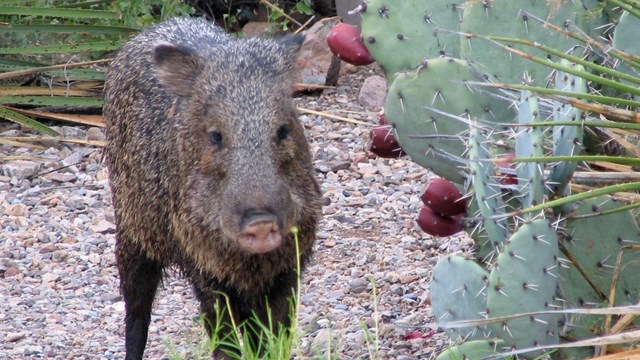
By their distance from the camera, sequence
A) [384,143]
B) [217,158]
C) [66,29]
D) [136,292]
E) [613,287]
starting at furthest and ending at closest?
[66,29]
[136,292]
[384,143]
[217,158]
[613,287]

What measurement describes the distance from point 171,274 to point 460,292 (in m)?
2.44

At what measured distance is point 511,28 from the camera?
3.25 m

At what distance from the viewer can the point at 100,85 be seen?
6.76 metres

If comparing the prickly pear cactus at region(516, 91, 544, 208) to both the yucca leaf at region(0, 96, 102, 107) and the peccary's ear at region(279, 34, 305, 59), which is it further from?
the yucca leaf at region(0, 96, 102, 107)

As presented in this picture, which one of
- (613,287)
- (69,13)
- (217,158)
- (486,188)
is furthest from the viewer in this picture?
(69,13)

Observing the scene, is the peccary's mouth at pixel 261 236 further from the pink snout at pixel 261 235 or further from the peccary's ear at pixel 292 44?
the peccary's ear at pixel 292 44

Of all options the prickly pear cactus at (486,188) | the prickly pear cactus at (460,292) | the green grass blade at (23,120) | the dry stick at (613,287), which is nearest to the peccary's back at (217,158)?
the prickly pear cactus at (460,292)

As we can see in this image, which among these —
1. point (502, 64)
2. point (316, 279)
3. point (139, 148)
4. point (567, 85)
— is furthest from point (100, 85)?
point (567, 85)

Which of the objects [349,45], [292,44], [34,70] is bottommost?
[34,70]

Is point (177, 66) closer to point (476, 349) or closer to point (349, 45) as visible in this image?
point (349, 45)

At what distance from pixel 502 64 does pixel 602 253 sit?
60 cm

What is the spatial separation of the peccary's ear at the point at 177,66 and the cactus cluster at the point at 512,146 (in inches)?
24.8

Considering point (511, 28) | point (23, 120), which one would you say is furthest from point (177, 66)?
point (23, 120)

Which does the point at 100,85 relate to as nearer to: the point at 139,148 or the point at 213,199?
the point at 139,148
